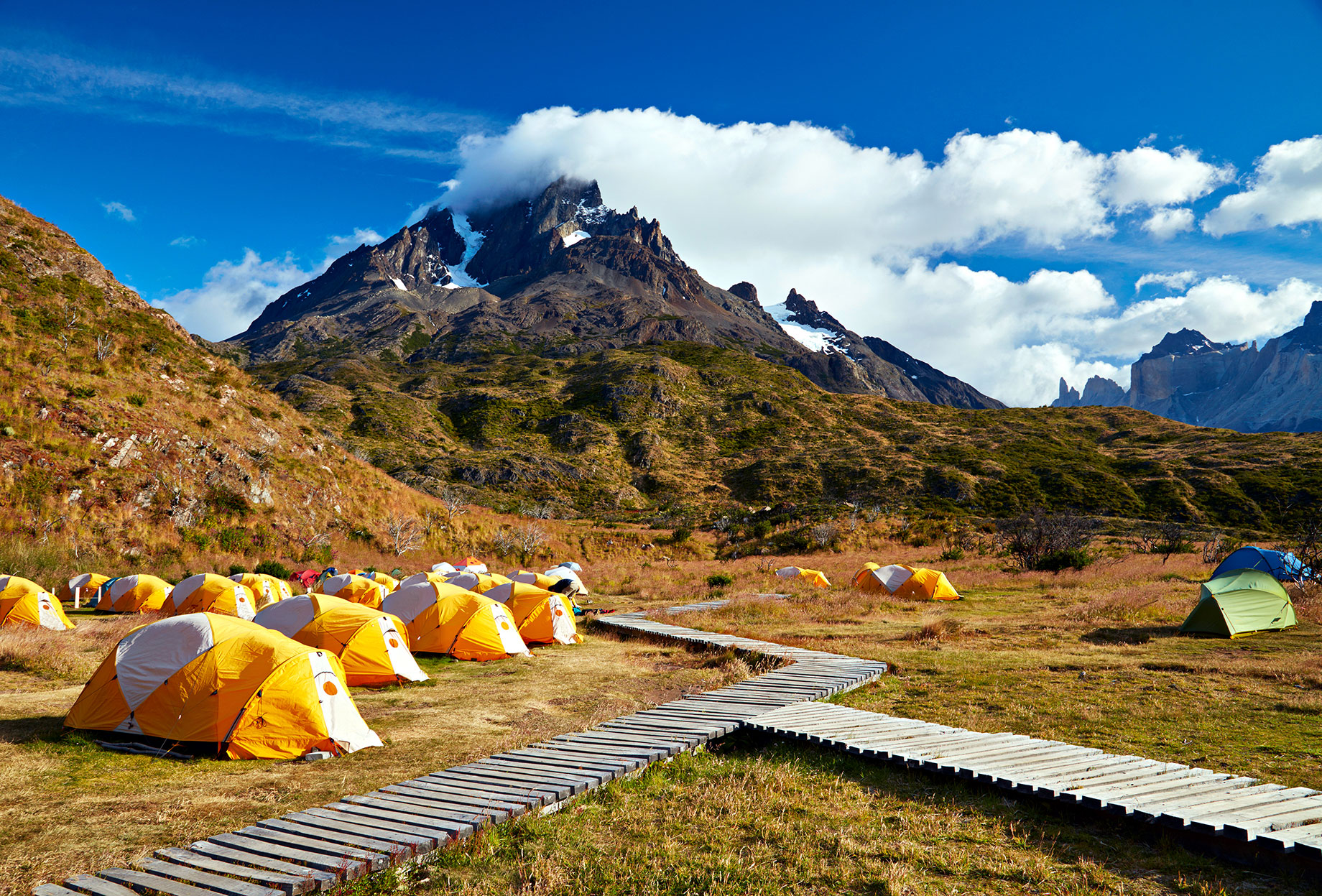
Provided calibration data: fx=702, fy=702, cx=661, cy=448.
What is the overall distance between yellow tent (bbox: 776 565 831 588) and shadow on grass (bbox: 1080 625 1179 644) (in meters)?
13.4

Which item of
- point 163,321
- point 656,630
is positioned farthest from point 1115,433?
point 163,321

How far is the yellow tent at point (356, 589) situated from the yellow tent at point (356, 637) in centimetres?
601

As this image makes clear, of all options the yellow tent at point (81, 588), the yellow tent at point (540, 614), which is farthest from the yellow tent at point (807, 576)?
the yellow tent at point (81, 588)

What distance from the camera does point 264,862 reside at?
5.54 m

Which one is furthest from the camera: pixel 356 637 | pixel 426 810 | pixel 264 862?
pixel 356 637

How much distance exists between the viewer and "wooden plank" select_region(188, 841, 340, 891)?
5348mm

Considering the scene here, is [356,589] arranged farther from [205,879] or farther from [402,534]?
[205,879]

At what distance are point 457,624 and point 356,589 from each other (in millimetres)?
5876

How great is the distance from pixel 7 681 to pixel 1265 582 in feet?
90.6

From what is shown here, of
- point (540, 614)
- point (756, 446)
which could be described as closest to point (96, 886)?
point (540, 614)

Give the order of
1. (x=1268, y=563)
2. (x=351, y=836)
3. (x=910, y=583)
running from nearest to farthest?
1. (x=351, y=836)
2. (x=1268, y=563)
3. (x=910, y=583)

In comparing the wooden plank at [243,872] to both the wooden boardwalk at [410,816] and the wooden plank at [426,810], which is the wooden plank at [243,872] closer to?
the wooden boardwalk at [410,816]

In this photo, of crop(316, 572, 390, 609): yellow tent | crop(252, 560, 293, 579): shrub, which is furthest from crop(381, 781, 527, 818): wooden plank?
crop(252, 560, 293, 579): shrub

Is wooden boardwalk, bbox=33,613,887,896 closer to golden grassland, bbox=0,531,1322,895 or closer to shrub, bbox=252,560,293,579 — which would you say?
golden grassland, bbox=0,531,1322,895
